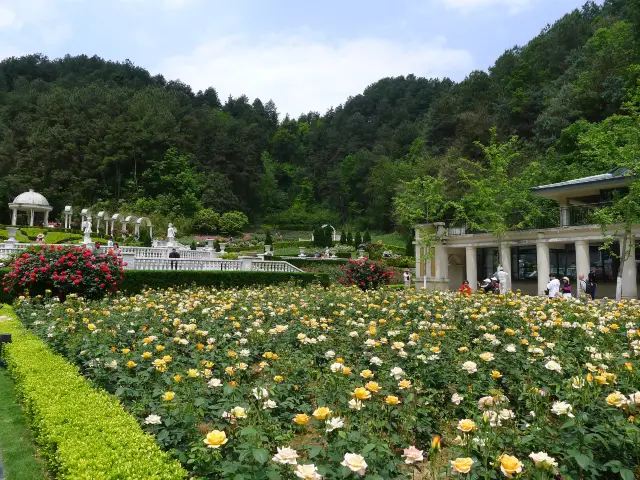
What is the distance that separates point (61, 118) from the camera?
196 feet

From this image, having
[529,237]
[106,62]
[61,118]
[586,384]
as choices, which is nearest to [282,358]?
[586,384]

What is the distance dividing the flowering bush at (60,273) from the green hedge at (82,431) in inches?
250

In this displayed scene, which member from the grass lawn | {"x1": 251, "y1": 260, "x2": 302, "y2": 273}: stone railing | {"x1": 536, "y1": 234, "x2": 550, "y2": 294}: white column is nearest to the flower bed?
the grass lawn

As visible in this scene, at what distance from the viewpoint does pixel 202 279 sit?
714 inches

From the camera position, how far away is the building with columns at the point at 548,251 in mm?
21031

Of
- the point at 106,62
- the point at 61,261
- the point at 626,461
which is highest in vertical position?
the point at 106,62

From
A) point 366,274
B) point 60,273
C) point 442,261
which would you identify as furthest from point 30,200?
point 366,274

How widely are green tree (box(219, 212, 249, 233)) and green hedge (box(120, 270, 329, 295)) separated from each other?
38.6 m

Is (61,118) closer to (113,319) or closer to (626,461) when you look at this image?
(113,319)

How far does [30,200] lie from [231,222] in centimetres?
2127

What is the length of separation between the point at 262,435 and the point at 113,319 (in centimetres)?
505

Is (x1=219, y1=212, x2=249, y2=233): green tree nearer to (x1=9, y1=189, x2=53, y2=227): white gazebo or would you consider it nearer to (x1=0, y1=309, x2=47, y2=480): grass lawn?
(x1=9, y1=189, x2=53, y2=227): white gazebo

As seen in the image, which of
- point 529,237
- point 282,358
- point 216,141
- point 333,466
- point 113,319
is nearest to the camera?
point 333,466

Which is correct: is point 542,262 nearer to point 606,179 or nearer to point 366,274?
point 606,179
